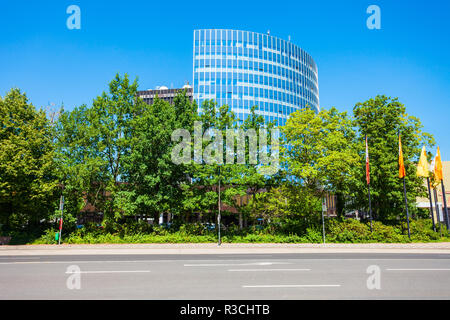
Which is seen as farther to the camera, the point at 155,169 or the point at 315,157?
the point at 155,169

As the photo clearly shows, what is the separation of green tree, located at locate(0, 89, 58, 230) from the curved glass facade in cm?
5141

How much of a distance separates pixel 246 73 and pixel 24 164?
212ft

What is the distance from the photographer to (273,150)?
26.5 m

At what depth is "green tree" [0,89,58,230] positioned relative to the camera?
22.3 m

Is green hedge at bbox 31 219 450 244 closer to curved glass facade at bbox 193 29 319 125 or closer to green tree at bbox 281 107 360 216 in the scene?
green tree at bbox 281 107 360 216

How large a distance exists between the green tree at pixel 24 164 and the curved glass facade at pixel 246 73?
51409 mm

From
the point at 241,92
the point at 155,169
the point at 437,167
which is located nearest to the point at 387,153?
the point at 437,167

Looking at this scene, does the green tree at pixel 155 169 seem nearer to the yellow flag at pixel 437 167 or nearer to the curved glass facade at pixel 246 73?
the yellow flag at pixel 437 167

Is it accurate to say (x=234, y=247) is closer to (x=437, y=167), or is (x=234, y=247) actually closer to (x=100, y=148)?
(x=100, y=148)

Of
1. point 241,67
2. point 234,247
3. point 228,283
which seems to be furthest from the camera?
point 241,67

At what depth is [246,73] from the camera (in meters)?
78.6

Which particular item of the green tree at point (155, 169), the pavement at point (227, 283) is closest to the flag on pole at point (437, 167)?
the pavement at point (227, 283)
